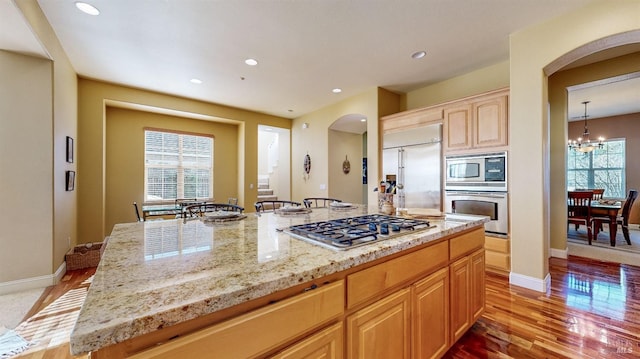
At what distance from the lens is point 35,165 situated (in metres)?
2.87

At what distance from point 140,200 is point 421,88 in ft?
19.7

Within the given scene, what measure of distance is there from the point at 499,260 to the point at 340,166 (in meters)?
3.58

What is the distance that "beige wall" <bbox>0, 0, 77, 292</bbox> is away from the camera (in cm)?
277

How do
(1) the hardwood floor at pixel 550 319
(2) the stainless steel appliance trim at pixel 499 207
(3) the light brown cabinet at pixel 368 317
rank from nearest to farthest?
(3) the light brown cabinet at pixel 368 317 < (1) the hardwood floor at pixel 550 319 < (2) the stainless steel appliance trim at pixel 499 207

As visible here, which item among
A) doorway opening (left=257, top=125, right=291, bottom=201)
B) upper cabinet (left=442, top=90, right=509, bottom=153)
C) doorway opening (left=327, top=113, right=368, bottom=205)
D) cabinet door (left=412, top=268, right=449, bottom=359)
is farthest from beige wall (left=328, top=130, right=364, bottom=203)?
cabinet door (left=412, top=268, right=449, bottom=359)

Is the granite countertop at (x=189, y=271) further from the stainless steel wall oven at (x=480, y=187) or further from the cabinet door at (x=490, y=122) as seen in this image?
the cabinet door at (x=490, y=122)

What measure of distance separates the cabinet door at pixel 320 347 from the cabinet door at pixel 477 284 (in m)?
1.38

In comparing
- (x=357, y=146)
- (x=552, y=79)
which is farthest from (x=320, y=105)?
(x=552, y=79)

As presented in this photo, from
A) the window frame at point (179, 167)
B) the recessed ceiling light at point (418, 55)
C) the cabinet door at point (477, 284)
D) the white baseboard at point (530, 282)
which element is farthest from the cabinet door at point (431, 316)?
the window frame at point (179, 167)

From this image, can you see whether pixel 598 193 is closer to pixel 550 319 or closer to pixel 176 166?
pixel 550 319

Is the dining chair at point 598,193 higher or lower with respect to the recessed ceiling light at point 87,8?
lower

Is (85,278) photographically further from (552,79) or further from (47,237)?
(552,79)

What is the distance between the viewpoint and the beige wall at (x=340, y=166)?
583cm

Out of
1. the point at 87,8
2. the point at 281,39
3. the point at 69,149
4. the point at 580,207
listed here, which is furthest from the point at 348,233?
the point at 580,207
